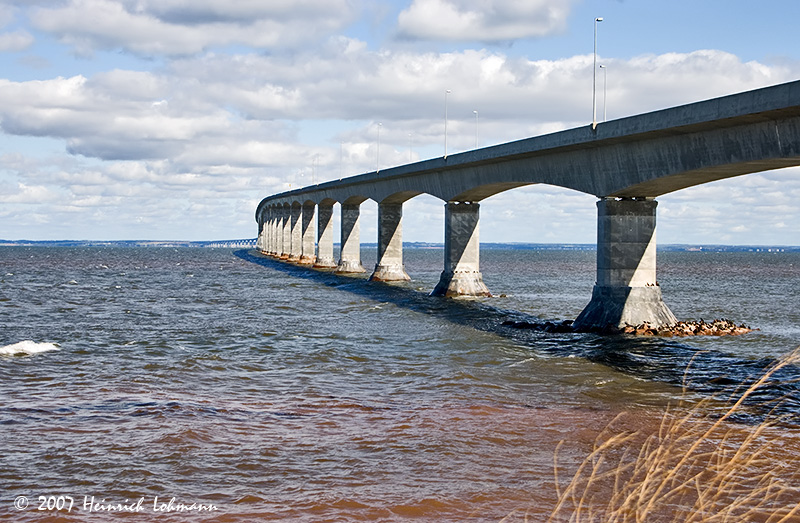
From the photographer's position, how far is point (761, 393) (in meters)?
18.2

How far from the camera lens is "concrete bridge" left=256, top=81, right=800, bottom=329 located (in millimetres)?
21141

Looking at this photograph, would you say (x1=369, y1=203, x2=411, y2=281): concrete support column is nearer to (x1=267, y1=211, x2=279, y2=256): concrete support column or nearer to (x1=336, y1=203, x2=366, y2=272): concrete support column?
(x1=336, y1=203, x2=366, y2=272): concrete support column

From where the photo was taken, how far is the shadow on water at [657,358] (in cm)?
1819

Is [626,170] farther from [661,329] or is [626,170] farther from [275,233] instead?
[275,233]

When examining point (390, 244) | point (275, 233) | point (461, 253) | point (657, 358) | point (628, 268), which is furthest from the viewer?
point (275, 233)

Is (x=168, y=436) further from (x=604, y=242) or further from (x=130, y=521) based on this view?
(x=604, y=242)

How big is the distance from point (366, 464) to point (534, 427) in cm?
366

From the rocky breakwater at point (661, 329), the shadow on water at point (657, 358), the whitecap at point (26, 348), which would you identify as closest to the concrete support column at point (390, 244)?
the shadow on water at point (657, 358)

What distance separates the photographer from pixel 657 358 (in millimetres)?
22938

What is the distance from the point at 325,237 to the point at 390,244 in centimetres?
2495

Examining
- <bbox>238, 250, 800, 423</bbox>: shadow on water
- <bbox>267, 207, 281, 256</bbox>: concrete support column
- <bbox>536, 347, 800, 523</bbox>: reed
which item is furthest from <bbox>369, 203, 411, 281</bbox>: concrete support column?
<bbox>267, 207, 281, 256</bbox>: concrete support column

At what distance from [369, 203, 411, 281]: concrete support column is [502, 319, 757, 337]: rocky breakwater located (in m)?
27.8

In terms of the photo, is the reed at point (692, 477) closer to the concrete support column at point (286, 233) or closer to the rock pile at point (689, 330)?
the rock pile at point (689, 330)

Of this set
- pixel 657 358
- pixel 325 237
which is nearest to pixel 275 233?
pixel 325 237
